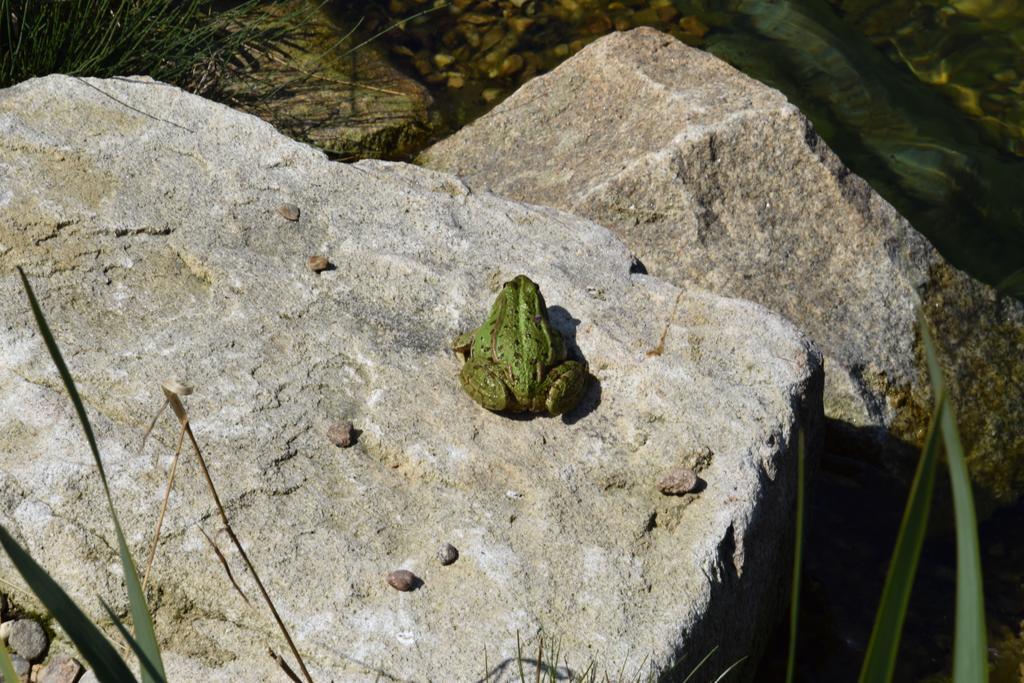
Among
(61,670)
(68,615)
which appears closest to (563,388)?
(61,670)

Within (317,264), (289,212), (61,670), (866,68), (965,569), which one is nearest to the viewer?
(965,569)

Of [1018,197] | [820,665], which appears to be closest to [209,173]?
[820,665]

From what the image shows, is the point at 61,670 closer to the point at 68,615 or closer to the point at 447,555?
the point at 447,555

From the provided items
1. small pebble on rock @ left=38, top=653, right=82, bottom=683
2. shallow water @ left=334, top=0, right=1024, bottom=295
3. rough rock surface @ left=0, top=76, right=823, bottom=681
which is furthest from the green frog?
shallow water @ left=334, top=0, right=1024, bottom=295

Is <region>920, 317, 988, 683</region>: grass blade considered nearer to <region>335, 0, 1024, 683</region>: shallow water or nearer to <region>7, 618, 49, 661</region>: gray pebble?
<region>7, 618, 49, 661</region>: gray pebble

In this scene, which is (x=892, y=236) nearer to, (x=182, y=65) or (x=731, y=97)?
(x=731, y=97)

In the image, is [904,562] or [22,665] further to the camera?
[22,665]

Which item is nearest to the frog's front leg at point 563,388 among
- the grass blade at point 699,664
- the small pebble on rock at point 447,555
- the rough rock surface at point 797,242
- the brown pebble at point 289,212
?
the small pebble on rock at point 447,555
